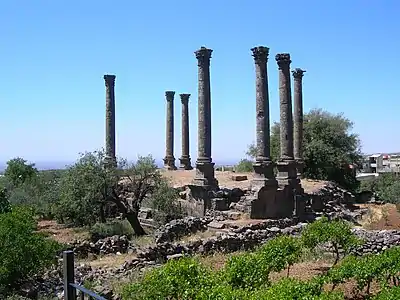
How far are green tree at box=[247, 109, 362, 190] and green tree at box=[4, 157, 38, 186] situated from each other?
19.9 meters

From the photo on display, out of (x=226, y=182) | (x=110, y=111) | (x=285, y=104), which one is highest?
(x=110, y=111)

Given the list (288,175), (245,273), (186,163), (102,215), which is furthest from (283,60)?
(245,273)

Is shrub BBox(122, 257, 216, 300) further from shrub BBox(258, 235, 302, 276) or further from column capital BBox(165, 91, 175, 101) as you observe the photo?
column capital BBox(165, 91, 175, 101)

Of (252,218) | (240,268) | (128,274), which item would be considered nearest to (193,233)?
(252,218)

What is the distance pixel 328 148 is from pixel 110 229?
2138 centimetres

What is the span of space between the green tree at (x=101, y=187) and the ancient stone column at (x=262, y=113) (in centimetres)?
476

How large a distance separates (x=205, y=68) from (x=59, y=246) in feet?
47.0

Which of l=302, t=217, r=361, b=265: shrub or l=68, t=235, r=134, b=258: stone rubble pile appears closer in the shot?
l=302, t=217, r=361, b=265: shrub

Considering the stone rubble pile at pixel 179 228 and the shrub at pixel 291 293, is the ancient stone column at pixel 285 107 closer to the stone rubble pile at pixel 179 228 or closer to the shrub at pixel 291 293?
the stone rubble pile at pixel 179 228

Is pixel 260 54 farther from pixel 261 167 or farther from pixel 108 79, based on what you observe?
pixel 108 79

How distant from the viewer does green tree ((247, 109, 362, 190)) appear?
130ft

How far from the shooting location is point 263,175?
25.7 metres

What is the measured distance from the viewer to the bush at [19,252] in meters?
12.6

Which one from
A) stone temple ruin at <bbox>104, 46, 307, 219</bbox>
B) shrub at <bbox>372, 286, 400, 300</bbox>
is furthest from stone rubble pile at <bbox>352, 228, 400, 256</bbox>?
shrub at <bbox>372, 286, 400, 300</bbox>
